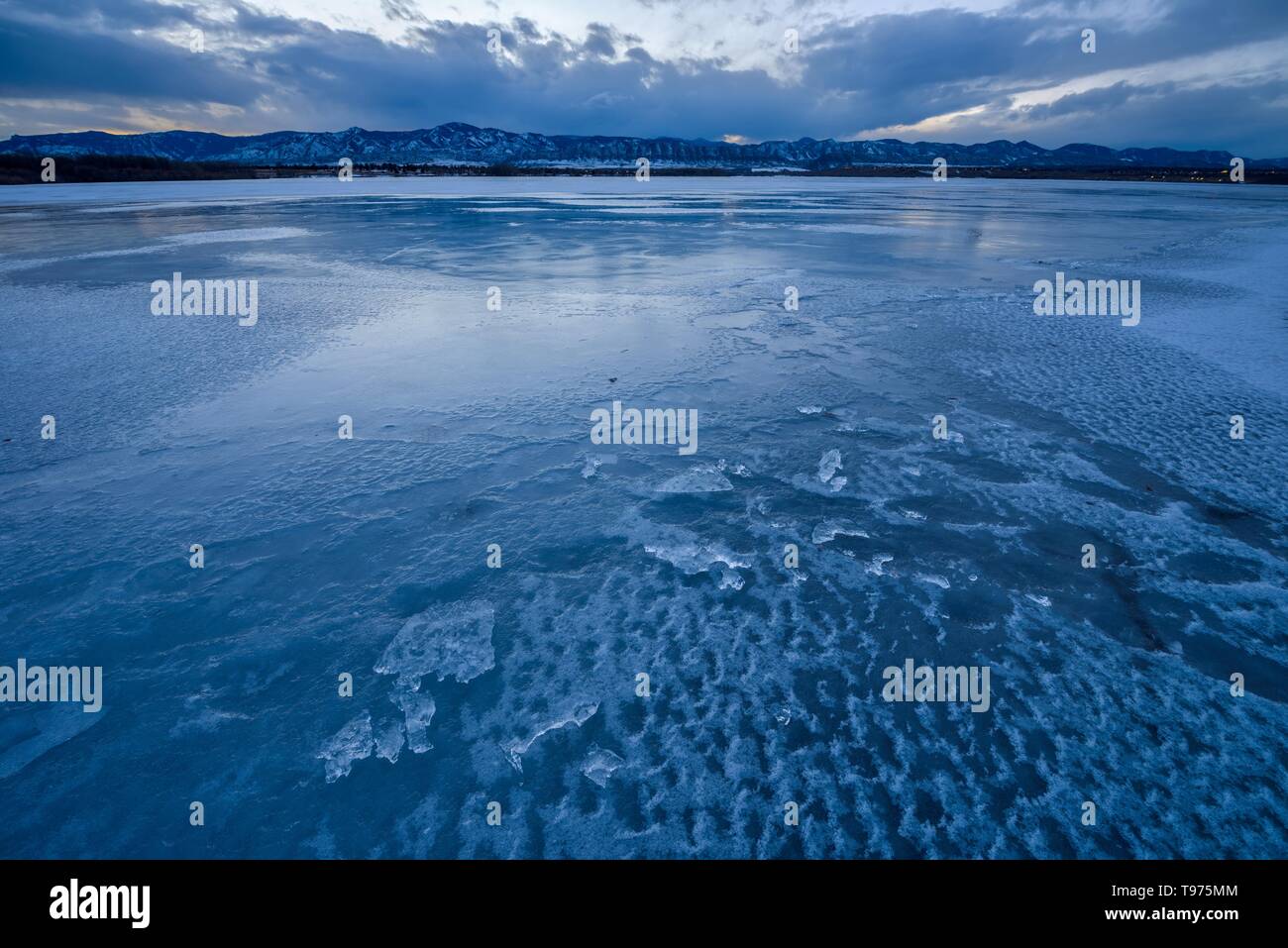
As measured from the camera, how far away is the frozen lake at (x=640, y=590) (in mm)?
2672

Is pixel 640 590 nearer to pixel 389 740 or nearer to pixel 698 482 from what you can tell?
pixel 698 482

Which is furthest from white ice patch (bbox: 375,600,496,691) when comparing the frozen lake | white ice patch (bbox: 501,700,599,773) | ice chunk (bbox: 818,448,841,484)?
ice chunk (bbox: 818,448,841,484)

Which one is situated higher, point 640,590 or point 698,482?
point 698,482

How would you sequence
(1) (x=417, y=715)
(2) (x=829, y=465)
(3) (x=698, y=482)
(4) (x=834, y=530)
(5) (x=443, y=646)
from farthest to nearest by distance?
(2) (x=829, y=465), (3) (x=698, y=482), (4) (x=834, y=530), (5) (x=443, y=646), (1) (x=417, y=715)

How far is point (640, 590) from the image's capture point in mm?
4031

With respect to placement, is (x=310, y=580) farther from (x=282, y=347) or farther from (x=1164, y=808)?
(x=282, y=347)

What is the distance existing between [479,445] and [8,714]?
3449mm

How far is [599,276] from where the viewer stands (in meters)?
13.6

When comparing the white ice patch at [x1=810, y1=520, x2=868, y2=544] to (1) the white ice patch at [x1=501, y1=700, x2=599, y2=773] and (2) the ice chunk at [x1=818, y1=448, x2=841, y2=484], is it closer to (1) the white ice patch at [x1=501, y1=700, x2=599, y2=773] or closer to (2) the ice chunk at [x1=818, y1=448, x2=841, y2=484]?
(2) the ice chunk at [x1=818, y1=448, x2=841, y2=484]

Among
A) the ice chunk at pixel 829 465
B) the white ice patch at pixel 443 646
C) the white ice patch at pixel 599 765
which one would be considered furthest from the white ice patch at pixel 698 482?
the white ice patch at pixel 599 765

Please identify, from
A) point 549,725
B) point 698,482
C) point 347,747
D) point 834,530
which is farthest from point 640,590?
point 347,747

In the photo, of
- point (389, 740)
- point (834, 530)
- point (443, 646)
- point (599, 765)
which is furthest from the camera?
point (834, 530)

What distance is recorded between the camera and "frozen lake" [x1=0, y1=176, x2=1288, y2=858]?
2672 millimetres
